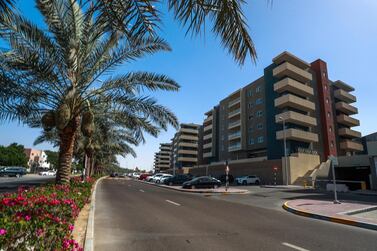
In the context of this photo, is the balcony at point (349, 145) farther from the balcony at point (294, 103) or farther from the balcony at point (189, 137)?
the balcony at point (189, 137)

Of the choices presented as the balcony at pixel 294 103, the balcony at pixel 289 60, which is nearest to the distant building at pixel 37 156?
the balcony at pixel 294 103

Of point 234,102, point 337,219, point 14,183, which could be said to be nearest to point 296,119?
point 234,102

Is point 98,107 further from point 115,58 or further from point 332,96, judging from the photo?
point 332,96


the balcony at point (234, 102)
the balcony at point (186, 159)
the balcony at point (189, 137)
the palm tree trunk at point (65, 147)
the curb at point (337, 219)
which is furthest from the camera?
the balcony at point (189, 137)

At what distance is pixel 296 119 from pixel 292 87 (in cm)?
602

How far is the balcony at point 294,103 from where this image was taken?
4362cm

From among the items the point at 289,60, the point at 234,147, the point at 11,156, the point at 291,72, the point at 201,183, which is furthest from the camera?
the point at 11,156

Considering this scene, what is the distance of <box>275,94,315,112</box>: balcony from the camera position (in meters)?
43.6

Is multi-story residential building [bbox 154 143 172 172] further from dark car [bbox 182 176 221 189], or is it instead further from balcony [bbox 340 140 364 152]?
dark car [bbox 182 176 221 189]

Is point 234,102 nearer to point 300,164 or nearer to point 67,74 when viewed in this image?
point 300,164

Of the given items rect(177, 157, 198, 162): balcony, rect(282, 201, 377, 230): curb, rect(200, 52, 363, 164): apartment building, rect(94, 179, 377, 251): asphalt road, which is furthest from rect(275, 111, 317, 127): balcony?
rect(177, 157, 198, 162): balcony

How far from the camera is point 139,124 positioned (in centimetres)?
1320

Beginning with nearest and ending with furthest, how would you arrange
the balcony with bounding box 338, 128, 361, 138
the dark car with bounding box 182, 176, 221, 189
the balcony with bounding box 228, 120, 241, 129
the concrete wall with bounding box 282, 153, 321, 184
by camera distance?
the dark car with bounding box 182, 176, 221, 189 → the concrete wall with bounding box 282, 153, 321, 184 → the balcony with bounding box 338, 128, 361, 138 → the balcony with bounding box 228, 120, 241, 129

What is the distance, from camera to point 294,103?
44.2 meters
